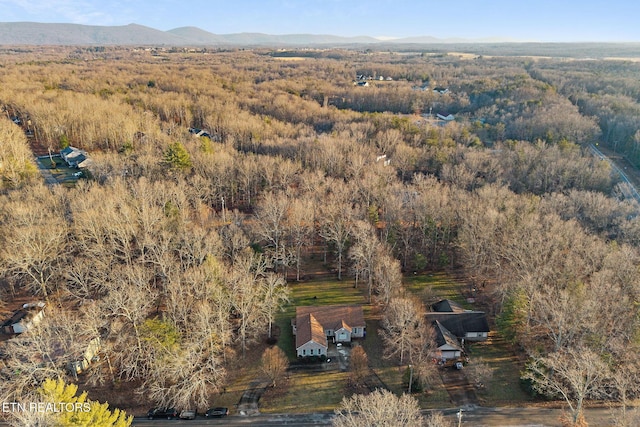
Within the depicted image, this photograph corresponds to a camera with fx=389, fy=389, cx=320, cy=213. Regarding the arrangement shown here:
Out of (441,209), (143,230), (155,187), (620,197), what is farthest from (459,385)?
(620,197)

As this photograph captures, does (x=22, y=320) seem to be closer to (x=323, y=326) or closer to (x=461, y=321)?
(x=323, y=326)

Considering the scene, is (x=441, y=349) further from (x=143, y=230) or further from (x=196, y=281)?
(x=143, y=230)

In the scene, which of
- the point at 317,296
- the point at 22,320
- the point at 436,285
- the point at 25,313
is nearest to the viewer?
the point at 22,320

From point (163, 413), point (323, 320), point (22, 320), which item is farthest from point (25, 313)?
point (323, 320)

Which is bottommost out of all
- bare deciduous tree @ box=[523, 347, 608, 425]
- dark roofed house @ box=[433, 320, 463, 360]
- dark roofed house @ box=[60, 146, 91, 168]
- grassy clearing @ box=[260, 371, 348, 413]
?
grassy clearing @ box=[260, 371, 348, 413]

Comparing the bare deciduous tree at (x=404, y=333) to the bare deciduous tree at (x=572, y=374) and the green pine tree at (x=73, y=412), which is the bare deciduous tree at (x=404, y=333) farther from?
A: the green pine tree at (x=73, y=412)

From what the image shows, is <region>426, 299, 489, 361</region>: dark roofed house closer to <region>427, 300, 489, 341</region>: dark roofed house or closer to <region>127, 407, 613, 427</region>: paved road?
<region>427, 300, 489, 341</region>: dark roofed house

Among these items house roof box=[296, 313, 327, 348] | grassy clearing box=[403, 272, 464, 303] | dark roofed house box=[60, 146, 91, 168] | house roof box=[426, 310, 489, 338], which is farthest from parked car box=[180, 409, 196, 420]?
dark roofed house box=[60, 146, 91, 168]
